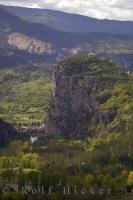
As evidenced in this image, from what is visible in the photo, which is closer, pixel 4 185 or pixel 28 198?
pixel 28 198

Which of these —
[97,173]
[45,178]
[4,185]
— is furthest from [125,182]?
[4,185]

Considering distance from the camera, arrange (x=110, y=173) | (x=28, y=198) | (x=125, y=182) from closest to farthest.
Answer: (x=28, y=198) < (x=125, y=182) < (x=110, y=173)

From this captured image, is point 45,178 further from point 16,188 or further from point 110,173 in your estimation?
point 110,173

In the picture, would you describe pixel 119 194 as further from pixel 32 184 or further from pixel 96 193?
pixel 32 184

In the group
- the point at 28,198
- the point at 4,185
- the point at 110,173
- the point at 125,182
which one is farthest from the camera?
the point at 110,173

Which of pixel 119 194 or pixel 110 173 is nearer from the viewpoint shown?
pixel 119 194

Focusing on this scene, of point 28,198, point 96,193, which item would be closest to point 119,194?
point 96,193

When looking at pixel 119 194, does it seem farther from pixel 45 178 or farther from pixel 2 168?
pixel 2 168

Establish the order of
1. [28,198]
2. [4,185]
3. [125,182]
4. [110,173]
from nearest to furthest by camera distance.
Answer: [28,198] → [4,185] → [125,182] → [110,173]
